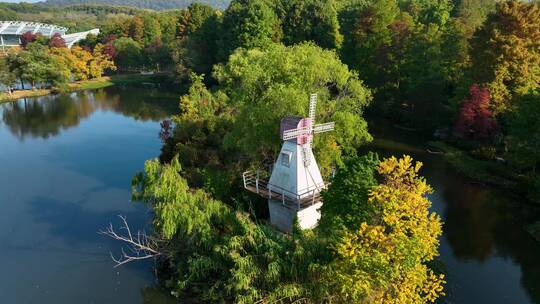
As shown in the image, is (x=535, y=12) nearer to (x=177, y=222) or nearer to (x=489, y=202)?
(x=489, y=202)

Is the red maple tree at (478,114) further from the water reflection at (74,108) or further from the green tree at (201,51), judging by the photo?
the green tree at (201,51)

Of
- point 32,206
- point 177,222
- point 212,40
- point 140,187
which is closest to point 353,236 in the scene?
point 177,222

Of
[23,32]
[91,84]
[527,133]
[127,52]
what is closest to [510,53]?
[527,133]

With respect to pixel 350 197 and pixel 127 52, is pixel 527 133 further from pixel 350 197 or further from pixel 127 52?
pixel 127 52

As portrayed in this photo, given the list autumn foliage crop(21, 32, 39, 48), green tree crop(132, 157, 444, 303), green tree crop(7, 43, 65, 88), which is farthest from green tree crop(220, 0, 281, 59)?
autumn foliage crop(21, 32, 39, 48)

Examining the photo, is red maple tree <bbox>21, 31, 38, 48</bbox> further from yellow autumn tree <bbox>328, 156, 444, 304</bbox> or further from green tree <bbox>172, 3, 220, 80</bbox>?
yellow autumn tree <bbox>328, 156, 444, 304</bbox>

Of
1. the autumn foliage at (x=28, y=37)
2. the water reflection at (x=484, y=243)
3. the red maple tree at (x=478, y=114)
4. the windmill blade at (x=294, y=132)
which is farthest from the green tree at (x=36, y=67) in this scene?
the red maple tree at (x=478, y=114)

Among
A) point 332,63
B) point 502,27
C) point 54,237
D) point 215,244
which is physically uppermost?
point 502,27
